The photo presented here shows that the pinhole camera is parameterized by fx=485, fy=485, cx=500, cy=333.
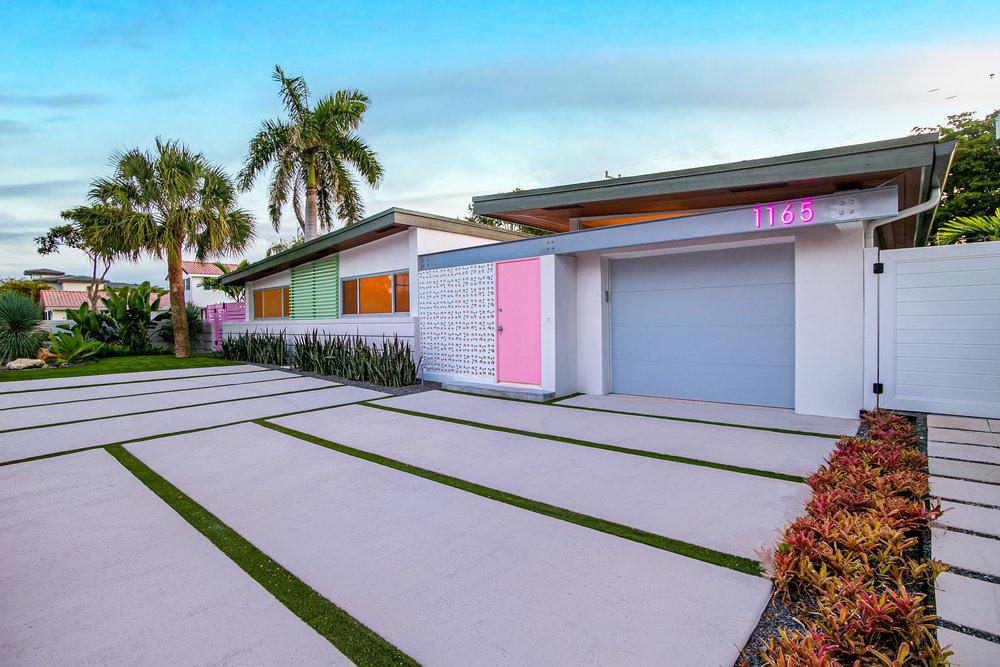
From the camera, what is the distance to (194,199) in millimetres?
13328

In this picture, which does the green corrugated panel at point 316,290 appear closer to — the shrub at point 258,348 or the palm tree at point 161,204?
the shrub at point 258,348

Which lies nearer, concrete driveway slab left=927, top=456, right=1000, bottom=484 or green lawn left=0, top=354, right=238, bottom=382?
concrete driveway slab left=927, top=456, right=1000, bottom=484

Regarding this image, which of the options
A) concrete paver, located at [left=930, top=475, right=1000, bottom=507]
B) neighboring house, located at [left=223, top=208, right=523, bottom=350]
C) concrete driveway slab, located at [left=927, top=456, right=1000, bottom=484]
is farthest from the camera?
neighboring house, located at [left=223, top=208, right=523, bottom=350]

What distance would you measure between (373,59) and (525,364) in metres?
8.29

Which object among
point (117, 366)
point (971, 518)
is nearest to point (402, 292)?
point (117, 366)

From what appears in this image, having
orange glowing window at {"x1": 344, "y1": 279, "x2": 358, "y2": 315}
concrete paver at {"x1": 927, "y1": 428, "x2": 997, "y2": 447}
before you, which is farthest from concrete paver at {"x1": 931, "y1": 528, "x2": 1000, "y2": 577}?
orange glowing window at {"x1": 344, "y1": 279, "x2": 358, "y2": 315}

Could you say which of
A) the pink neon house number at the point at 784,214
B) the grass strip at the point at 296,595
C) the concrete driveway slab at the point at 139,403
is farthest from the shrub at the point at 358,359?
the pink neon house number at the point at 784,214

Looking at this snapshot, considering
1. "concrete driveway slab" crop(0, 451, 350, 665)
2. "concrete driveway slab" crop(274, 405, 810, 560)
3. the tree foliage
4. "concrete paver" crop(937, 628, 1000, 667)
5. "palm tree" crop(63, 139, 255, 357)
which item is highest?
the tree foliage

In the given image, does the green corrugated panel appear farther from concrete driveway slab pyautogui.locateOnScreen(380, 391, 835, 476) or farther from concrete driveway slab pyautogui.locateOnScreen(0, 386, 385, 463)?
concrete driveway slab pyautogui.locateOnScreen(380, 391, 835, 476)

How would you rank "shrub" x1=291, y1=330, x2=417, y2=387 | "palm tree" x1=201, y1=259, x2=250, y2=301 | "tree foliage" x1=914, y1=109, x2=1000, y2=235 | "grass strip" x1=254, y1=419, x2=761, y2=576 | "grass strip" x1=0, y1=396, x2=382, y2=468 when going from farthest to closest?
"tree foliage" x1=914, y1=109, x2=1000, y2=235 → "palm tree" x1=201, y1=259, x2=250, y2=301 → "shrub" x1=291, y1=330, x2=417, y2=387 → "grass strip" x1=0, y1=396, x2=382, y2=468 → "grass strip" x1=254, y1=419, x2=761, y2=576

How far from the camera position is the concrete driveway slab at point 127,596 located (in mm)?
1846

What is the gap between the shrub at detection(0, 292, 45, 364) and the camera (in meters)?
12.9

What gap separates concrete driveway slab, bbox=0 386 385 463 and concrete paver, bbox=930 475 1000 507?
259 inches

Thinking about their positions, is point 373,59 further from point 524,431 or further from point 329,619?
point 329,619
